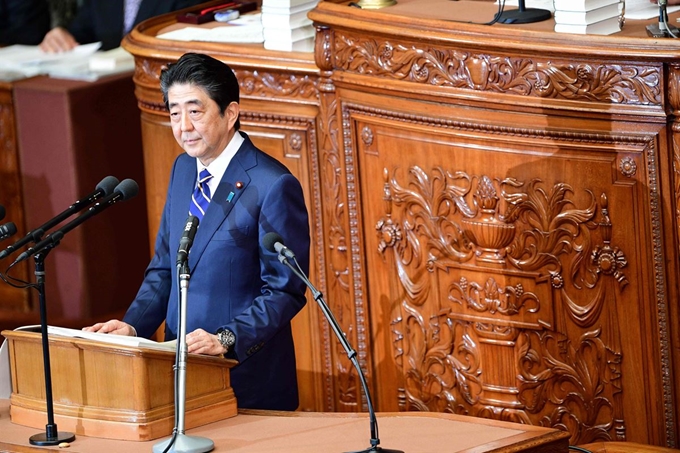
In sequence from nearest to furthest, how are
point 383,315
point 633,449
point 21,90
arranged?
1. point 633,449
2. point 383,315
3. point 21,90

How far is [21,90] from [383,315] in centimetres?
259

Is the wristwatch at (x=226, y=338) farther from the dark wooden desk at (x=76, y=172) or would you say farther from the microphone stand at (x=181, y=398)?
the dark wooden desk at (x=76, y=172)

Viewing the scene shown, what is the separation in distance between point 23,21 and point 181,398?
17.1 feet

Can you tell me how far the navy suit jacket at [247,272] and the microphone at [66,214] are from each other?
0.34 m

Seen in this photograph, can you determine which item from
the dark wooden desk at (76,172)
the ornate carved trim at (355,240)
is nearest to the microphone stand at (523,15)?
the ornate carved trim at (355,240)

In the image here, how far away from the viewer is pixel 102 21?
7344mm

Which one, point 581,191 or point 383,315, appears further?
point 383,315

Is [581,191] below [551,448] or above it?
above

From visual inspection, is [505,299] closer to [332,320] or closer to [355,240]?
A: [355,240]

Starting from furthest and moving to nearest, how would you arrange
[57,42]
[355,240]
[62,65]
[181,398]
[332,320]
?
[57,42] → [62,65] → [355,240] → [181,398] → [332,320]

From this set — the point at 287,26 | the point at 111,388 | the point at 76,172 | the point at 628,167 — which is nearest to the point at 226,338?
the point at 111,388

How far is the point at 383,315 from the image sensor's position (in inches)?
204

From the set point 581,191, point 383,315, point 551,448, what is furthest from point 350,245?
point 551,448

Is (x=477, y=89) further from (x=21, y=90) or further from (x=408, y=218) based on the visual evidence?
(x=21, y=90)
